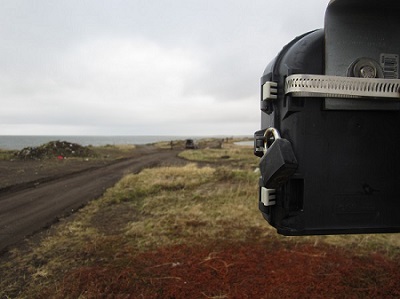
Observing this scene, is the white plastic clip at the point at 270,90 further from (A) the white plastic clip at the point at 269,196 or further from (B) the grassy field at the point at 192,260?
(B) the grassy field at the point at 192,260

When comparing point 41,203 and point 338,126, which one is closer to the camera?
point 338,126

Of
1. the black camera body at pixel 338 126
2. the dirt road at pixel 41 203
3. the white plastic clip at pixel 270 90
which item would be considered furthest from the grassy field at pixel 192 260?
the white plastic clip at pixel 270 90

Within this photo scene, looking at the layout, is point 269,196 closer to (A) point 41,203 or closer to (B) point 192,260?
(B) point 192,260

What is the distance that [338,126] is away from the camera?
1.40 m

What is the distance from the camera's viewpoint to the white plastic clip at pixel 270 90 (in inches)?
56.4

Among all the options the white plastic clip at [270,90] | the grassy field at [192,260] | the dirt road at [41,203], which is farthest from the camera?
the dirt road at [41,203]

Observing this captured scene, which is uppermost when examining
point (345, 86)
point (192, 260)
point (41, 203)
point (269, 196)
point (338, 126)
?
point (345, 86)

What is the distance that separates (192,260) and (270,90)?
3288 millimetres

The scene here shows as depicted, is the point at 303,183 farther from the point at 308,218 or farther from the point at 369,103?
the point at 369,103

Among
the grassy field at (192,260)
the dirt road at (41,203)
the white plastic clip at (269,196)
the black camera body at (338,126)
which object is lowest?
the dirt road at (41,203)

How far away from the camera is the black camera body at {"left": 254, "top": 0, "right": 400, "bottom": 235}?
4.32 ft

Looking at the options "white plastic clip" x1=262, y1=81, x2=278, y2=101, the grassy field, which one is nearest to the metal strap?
"white plastic clip" x1=262, y1=81, x2=278, y2=101

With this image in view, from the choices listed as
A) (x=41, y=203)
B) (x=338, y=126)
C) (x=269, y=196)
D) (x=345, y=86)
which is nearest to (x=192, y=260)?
(x=269, y=196)

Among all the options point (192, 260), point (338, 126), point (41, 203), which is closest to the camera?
point (338, 126)
